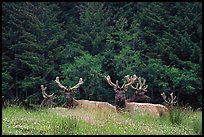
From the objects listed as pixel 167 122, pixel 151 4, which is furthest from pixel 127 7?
pixel 167 122

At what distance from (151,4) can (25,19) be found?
7.59m

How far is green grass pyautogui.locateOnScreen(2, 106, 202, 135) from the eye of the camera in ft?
24.2

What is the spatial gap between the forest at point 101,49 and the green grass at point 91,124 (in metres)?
14.1

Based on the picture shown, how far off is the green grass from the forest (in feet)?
46.4

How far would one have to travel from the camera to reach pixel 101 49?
26.6m

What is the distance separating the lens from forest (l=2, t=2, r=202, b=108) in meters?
24.4

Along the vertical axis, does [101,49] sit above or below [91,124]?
above

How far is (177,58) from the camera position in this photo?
24.7 m

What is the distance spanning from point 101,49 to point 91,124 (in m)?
18.7

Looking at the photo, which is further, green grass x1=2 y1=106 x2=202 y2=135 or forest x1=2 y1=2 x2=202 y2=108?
forest x1=2 y1=2 x2=202 y2=108

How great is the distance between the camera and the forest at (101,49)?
80.0ft

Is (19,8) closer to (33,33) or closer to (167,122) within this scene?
(33,33)

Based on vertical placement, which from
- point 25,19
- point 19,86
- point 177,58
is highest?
point 25,19

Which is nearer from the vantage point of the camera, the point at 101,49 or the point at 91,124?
the point at 91,124
